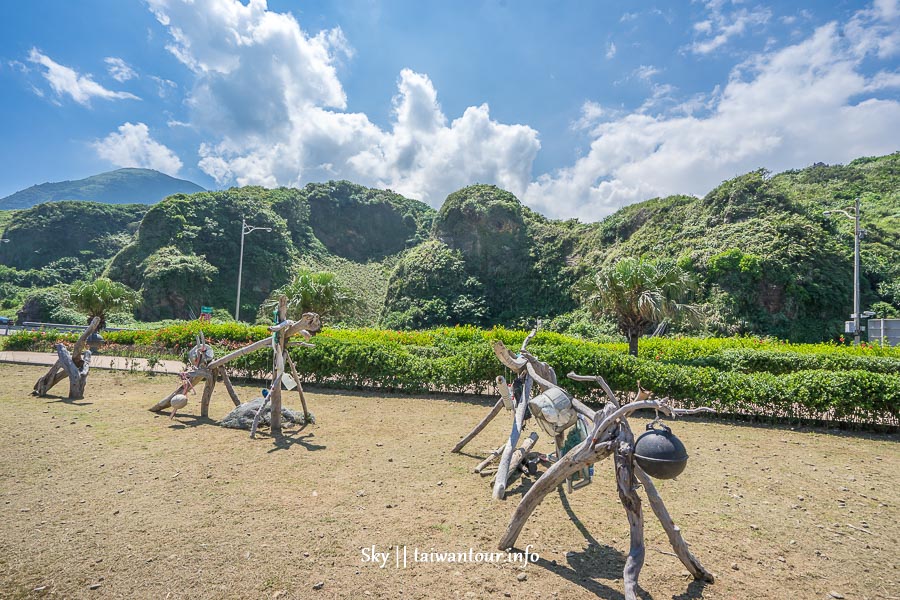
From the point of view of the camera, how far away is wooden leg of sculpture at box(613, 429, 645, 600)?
299 cm

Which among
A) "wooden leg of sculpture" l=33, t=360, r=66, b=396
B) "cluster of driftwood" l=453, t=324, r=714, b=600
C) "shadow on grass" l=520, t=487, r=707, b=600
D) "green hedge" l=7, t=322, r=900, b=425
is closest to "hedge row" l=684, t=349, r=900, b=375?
"green hedge" l=7, t=322, r=900, b=425

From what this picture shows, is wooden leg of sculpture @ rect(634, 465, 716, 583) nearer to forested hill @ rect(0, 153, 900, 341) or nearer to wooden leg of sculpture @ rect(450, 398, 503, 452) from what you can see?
wooden leg of sculpture @ rect(450, 398, 503, 452)

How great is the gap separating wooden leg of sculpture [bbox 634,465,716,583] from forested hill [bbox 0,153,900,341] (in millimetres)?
13534

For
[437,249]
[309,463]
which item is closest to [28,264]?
[437,249]

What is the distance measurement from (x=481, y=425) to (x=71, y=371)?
9235mm

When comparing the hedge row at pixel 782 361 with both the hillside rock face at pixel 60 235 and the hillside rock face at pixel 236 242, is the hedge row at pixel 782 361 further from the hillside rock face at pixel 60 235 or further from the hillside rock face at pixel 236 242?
the hillside rock face at pixel 60 235

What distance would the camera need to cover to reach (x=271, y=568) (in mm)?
3404

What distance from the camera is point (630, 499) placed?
9.93ft

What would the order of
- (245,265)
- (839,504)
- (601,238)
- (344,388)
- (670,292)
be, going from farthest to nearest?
(245,265)
(601,238)
(670,292)
(344,388)
(839,504)

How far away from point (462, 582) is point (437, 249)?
46887 millimetres

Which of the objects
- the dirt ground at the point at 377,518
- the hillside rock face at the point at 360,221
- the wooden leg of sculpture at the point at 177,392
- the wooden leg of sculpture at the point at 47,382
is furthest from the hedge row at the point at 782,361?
the hillside rock face at the point at 360,221

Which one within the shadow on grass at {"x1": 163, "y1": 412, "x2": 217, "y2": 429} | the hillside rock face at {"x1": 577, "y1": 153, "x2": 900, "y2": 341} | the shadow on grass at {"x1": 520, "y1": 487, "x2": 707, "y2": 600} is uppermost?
the hillside rock face at {"x1": 577, "y1": 153, "x2": 900, "y2": 341}

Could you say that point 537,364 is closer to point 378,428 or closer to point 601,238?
point 378,428

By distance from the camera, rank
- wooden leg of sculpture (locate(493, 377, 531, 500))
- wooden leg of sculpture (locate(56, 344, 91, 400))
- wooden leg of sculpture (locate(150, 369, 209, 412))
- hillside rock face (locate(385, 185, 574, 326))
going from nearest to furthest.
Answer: wooden leg of sculpture (locate(493, 377, 531, 500)) → wooden leg of sculpture (locate(150, 369, 209, 412)) → wooden leg of sculpture (locate(56, 344, 91, 400)) → hillside rock face (locate(385, 185, 574, 326))
